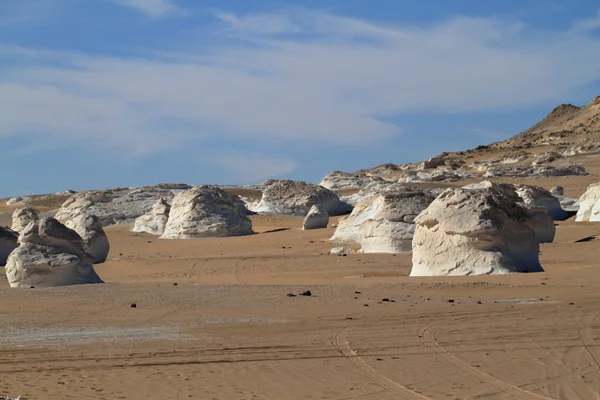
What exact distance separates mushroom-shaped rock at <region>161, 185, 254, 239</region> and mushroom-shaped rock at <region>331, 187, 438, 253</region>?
6.66 meters

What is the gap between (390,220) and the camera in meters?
24.2

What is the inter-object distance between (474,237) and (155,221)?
20852 millimetres

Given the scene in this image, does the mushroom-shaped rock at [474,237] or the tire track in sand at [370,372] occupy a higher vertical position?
the mushroom-shaped rock at [474,237]

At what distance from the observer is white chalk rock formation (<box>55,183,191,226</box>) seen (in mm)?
41625

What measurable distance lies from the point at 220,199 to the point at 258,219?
21.2 ft

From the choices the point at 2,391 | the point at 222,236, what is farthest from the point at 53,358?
the point at 222,236

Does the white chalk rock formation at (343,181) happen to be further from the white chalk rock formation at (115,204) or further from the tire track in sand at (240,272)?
the tire track in sand at (240,272)

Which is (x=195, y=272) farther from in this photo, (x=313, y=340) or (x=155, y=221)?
(x=155, y=221)

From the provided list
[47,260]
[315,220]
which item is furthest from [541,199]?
[47,260]

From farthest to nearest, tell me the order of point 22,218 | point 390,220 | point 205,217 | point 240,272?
point 22,218 < point 205,217 < point 390,220 < point 240,272

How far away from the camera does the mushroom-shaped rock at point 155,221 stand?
3516 cm

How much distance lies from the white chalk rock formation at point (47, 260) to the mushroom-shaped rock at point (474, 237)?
608 centimetres

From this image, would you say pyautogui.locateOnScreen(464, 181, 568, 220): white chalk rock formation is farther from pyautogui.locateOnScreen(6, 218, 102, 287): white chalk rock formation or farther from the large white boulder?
pyautogui.locateOnScreen(6, 218, 102, 287): white chalk rock formation

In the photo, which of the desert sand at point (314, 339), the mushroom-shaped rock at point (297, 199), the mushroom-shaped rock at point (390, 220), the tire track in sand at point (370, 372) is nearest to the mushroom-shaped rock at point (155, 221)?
the mushroom-shaped rock at point (297, 199)
